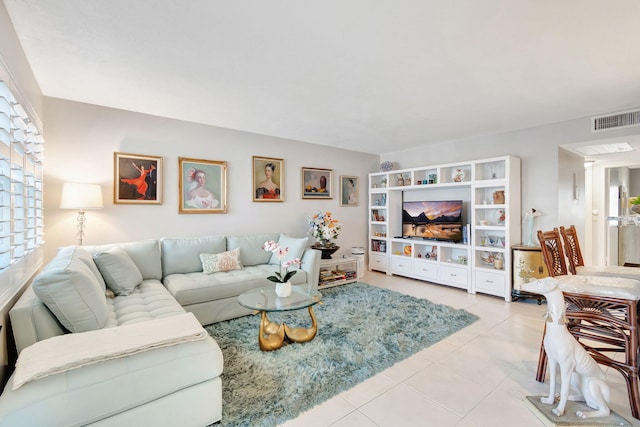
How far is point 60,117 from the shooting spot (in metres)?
3.10

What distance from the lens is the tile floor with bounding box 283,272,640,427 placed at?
1714 mm

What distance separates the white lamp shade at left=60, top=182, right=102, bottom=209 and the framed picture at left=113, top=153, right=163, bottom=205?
46cm

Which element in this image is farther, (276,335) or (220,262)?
(220,262)

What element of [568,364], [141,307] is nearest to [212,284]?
[141,307]

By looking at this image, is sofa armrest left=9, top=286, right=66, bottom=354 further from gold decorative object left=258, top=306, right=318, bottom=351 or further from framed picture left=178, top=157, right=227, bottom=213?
framed picture left=178, top=157, right=227, bottom=213

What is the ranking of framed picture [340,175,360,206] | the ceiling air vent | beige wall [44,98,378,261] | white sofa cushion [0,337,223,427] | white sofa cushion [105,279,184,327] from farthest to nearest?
framed picture [340,175,360,206], the ceiling air vent, beige wall [44,98,378,261], white sofa cushion [105,279,184,327], white sofa cushion [0,337,223,427]

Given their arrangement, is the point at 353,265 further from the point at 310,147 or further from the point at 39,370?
the point at 39,370

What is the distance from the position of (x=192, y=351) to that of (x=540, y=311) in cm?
392

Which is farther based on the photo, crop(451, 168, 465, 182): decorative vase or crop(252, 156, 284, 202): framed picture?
crop(451, 168, 465, 182): decorative vase

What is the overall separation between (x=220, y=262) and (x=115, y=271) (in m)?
1.13

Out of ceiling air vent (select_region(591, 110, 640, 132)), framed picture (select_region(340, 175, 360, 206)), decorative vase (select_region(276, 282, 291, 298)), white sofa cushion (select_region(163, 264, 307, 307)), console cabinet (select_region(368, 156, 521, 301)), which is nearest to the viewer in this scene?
decorative vase (select_region(276, 282, 291, 298))

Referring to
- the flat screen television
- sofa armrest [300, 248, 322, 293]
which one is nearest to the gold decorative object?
sofa armrest [300, 248, 322, 293]

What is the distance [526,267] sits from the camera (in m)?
3.77

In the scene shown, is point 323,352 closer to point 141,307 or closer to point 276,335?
point 276,335
